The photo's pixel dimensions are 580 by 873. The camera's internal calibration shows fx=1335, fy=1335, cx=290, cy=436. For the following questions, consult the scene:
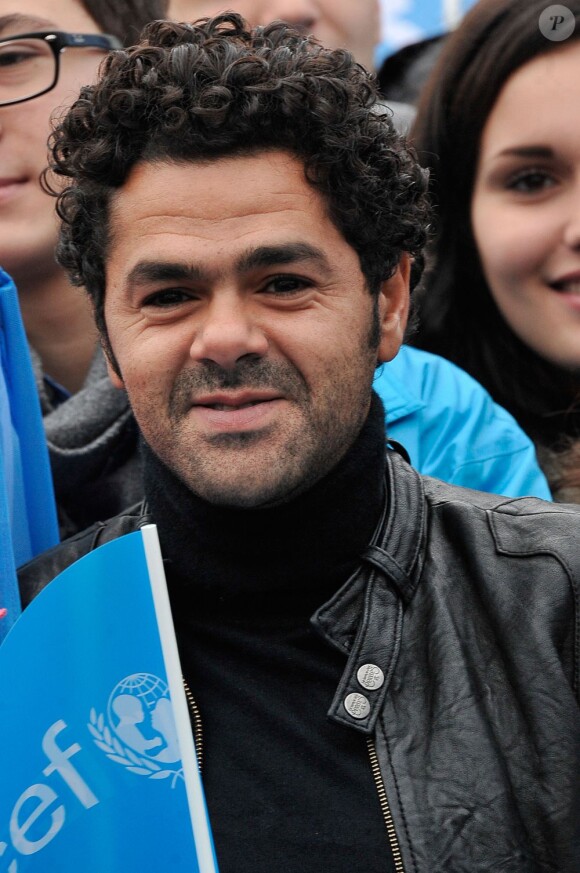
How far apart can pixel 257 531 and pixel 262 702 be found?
25 cm

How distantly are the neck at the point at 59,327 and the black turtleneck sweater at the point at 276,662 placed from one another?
39.7 inches

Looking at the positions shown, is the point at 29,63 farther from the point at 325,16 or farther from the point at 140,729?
the point at 140,729

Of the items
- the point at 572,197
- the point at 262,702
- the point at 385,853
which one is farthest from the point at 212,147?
the point at 572,197

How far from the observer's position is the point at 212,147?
6.25 ft

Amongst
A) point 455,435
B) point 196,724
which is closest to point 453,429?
point 455,435

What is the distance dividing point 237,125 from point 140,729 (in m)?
0.85

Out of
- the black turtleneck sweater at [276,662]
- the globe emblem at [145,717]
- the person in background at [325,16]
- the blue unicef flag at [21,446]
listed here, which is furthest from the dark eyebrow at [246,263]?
the person in background at [325,16]

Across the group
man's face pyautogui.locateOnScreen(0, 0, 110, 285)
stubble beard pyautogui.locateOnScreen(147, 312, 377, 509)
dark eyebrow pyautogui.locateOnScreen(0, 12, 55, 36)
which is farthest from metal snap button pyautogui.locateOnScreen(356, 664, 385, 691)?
dark eyebrow pyautogui.locateOnScreen(0, 12, 55, 36)

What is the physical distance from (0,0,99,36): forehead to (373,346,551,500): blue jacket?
103 centimetres

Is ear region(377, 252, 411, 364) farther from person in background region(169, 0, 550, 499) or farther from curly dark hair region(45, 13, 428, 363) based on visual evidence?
person in background region(169, 0, 550, 499)

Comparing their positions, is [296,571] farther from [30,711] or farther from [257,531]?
[30,711]

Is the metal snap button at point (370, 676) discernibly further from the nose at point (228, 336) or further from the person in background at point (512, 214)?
the person in background at point (512, 214)

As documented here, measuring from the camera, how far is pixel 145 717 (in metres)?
1.69

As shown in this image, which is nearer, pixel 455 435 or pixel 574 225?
pixel 455 435
